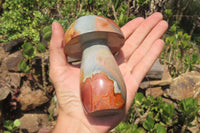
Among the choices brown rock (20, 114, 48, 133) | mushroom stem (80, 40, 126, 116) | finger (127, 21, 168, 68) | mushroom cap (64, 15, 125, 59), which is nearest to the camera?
mushroom stem (80, 40, 126, 116)

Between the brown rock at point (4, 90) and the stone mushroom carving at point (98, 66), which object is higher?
the stone mushroom carving at point (98, 66)

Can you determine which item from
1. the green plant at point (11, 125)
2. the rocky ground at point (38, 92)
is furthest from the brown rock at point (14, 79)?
the green plant at point (11, 125)

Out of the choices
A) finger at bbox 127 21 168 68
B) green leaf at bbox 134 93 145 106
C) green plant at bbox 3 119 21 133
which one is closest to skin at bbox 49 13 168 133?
finger at bbox 127 21 168 68

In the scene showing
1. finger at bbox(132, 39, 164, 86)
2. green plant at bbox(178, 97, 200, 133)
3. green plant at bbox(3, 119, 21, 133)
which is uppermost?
finger at bbox(132, 39, 164, 86)

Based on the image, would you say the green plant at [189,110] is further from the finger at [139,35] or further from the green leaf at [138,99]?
the finger at [139,35]

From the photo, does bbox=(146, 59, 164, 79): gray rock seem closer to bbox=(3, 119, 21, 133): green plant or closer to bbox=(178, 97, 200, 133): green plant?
bbox=(178, 97, 200, 133): green plant
